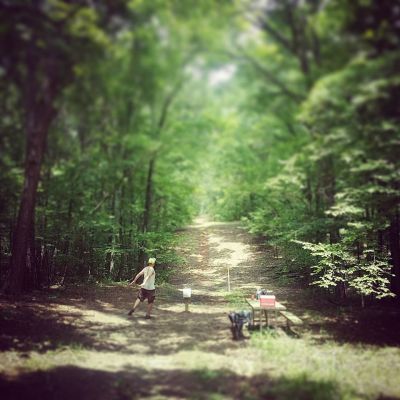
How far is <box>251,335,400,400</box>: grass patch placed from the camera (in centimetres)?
611

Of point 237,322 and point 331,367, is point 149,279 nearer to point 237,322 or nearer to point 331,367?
point 237,322

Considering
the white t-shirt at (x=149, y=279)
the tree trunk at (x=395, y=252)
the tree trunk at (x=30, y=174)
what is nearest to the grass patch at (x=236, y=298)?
the white t-shirt at (x=149, y=279)

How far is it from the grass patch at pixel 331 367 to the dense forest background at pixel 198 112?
3.13 metres

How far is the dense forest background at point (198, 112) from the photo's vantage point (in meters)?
9.03

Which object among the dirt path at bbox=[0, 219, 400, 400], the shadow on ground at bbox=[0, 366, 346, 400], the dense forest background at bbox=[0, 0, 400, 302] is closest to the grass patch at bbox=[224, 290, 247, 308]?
the dirt path at bbox=[0, 219, 400, 400]

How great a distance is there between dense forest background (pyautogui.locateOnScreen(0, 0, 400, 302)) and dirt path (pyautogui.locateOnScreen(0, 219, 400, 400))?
3.16 metres

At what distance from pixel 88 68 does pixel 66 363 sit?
8824mm

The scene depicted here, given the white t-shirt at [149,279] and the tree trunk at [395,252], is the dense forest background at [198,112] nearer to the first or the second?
the tree trunk at [395,252]

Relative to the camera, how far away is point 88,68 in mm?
10844

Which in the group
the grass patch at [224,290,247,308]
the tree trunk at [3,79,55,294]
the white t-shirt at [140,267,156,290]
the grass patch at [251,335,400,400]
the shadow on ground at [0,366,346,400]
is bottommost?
the grass patch at [224,290,247,308]

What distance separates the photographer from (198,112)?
1566 centimetres

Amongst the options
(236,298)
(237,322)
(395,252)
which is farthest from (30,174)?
(395,252)

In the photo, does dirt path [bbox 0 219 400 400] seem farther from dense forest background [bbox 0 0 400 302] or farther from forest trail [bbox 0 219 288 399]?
dense forest background [bbox 0 0 400 302]

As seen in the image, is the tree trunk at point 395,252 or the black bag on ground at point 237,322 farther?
the tree trunk at point 395,252
